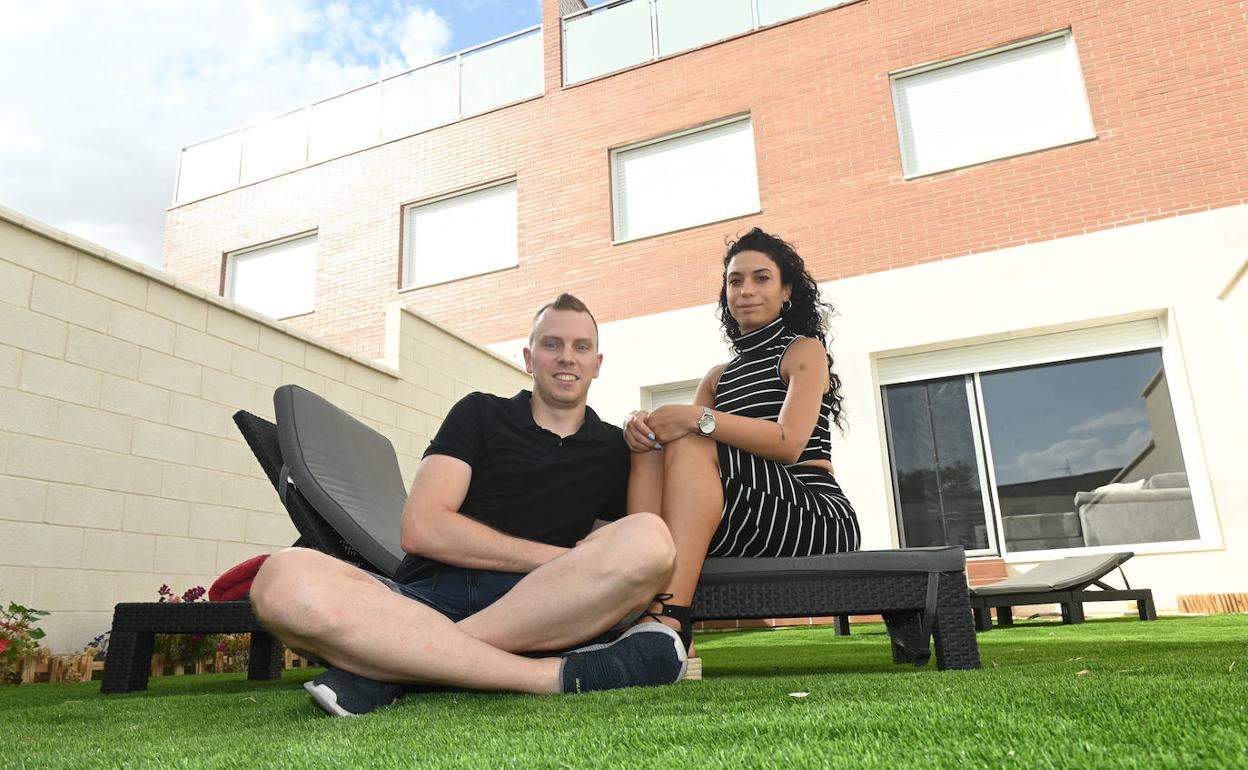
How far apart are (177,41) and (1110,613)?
14.9m

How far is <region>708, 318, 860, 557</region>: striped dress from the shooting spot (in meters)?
2.34

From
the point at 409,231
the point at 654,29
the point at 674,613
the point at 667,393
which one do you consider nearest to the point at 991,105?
the point at 654,29

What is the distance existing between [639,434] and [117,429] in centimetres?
360

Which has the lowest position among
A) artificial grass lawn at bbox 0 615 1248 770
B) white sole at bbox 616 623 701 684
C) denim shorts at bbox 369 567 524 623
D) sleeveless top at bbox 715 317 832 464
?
artificial grass lawn at bbox 0 615 1248 770

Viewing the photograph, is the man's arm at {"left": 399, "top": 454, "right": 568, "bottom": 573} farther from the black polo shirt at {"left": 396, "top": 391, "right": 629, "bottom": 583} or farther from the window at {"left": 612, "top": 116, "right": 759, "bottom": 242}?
the window at {"left": 612, "top": 116, "right": 759, "bottom": 242}

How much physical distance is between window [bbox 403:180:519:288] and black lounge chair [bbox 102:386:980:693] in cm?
683

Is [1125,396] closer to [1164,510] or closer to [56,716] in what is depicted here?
[1164,510]

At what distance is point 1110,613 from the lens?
707cm

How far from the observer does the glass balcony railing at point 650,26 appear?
9641 millimetres

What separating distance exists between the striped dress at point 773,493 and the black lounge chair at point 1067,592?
3.42 metres

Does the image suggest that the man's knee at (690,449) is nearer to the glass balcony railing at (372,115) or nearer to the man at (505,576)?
the man at (505,576)

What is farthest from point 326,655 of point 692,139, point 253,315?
point 692,139

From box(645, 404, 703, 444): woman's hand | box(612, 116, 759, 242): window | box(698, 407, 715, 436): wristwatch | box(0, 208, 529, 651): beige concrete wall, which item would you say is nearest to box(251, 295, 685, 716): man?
box(645, 404, 703, 444): woman's hand

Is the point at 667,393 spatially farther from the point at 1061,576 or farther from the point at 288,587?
the point at 288,587
